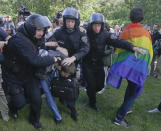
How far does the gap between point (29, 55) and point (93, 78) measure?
172 cm

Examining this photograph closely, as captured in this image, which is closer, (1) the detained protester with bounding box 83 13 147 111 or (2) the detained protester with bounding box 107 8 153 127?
(2) the detained protester with bounding box 107 8 153 127

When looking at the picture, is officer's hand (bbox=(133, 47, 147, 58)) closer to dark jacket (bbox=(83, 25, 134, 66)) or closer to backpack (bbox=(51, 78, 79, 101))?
dark jacket (bbox=(83, 25, 134, 66))

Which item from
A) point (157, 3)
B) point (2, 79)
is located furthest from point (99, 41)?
point (157, 3)

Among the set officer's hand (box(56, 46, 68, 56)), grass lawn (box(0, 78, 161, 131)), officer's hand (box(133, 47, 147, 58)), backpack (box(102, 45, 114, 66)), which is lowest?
grass lawn (box(0, 78, 161, 131))

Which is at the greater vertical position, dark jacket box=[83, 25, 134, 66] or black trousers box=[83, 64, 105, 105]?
dark jacket box=[83, 25, 134, 66]

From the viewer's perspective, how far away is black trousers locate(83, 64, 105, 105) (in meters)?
4.20

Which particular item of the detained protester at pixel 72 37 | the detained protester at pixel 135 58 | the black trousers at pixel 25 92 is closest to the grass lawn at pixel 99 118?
the detained protester at pixel 72 37

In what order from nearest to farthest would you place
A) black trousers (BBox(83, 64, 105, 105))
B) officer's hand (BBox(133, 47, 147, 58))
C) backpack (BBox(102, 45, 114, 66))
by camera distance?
officer's hand (BBox(133, 47, 147, 58)) < black trousers (BBox(83, 64, 105, 105)) < backpack (BBox(102, 45, 114, 66))

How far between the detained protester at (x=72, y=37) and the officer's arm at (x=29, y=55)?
2.75ft

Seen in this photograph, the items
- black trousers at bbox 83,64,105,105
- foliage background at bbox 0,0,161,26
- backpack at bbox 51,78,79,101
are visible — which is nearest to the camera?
backpack at bbox 51,78,79,101

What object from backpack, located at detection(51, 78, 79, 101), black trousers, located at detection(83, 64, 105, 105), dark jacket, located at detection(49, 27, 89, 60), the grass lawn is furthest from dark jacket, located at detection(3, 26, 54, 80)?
black trousers, located at detection(83, 64, 105, 105)

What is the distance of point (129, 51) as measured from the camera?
11.4 ft

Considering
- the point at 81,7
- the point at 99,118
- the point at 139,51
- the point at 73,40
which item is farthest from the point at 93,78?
A: the point at 81,7

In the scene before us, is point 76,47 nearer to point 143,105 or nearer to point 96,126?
point 96,126
